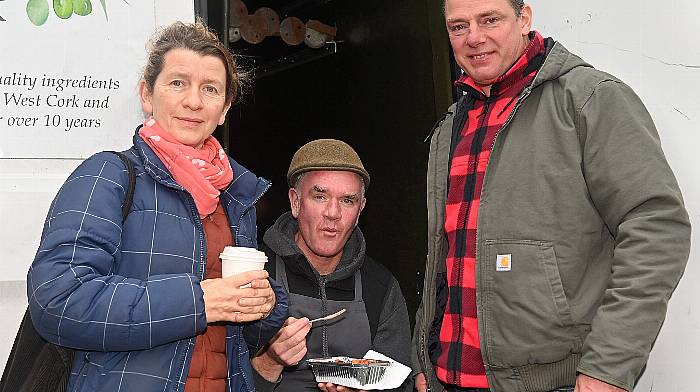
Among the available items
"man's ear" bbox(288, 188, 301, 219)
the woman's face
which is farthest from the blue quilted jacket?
"man's ear" bbox(288, 188, 301, 219)

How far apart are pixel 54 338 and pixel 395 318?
5.03 feet

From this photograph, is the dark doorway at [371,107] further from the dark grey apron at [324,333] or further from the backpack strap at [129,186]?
the backpack strap at [129,186]

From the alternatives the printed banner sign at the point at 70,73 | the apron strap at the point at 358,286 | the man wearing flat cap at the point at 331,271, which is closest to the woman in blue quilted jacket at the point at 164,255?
the printed banner sign at the point at 70,73

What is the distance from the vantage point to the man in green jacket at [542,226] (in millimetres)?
1690

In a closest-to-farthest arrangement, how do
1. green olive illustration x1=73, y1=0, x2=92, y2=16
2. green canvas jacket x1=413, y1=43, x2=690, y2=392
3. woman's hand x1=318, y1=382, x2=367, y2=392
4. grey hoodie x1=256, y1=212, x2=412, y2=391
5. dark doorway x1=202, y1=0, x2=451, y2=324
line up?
green canvas jacket x1=413, y1=43, x2=690, y2=392, green olive illustration x1=73, y1=0, x2=92, y2=16, woman's hand x1=318, y1=382, x2=367, y2=392, grey hoodie x1=256, y1=212, x2=412, y2=391, dark doorway x1=202, y1=0, x2=451, y2=324

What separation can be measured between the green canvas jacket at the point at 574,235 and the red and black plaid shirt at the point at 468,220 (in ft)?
0.21

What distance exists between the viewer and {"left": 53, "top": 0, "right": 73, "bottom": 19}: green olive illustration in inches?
91.7

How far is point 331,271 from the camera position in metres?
2.90

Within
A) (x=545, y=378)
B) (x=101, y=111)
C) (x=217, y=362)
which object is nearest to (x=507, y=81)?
(x=545, y=378)

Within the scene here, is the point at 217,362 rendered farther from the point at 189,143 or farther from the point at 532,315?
the point at 532,315

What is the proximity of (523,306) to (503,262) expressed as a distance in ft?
0.41

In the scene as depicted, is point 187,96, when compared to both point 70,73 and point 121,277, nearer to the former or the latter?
point 121,277

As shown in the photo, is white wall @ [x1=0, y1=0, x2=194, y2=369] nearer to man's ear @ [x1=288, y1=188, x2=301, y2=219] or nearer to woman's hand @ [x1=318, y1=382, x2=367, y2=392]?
man's ear @ [x1=288, y1=188, x2=301, y2=219]

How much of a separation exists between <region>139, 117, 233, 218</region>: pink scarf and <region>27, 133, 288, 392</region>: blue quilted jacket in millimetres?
28
